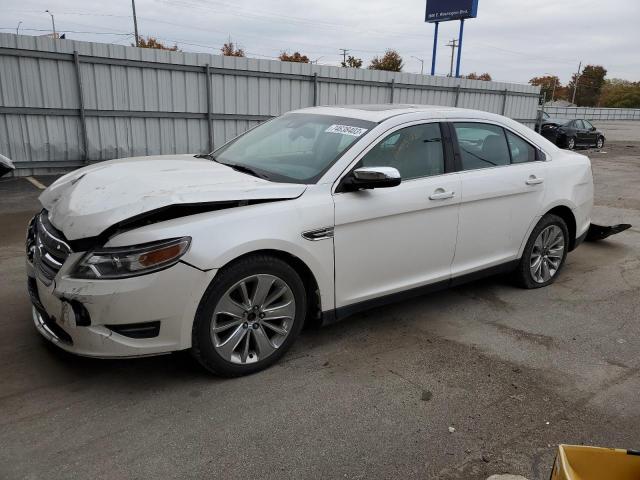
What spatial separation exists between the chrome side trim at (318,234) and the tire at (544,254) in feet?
7.55

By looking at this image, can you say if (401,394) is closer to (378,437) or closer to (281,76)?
(378,437)

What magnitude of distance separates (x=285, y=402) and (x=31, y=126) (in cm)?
969

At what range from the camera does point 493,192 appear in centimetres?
443

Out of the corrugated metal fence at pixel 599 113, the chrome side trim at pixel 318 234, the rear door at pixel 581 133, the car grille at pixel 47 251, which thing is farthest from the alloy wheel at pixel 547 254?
the corrugated metal fence at pixel 599 113

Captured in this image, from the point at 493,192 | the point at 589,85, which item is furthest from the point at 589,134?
the point at 589,85

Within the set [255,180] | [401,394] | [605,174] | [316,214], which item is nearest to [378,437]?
[401,394]

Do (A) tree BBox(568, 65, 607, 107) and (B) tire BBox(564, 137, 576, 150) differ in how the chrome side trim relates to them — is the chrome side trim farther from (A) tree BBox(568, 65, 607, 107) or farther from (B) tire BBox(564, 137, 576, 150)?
(A) tree BBox(568, 65, 607, 107)

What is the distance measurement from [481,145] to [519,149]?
0.51 m

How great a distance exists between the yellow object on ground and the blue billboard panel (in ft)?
76.9

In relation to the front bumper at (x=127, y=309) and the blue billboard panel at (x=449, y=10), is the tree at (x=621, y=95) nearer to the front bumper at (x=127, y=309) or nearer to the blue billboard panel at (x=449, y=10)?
the blue billboard panel at (x=449, y=10)

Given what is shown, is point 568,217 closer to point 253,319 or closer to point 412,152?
point 412,152

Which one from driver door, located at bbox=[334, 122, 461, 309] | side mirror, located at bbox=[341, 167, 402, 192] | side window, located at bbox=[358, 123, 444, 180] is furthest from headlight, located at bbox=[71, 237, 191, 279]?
side window, located at bbox=[358, 123, 444, 180]

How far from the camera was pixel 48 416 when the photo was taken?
2.89m

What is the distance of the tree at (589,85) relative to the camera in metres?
102
